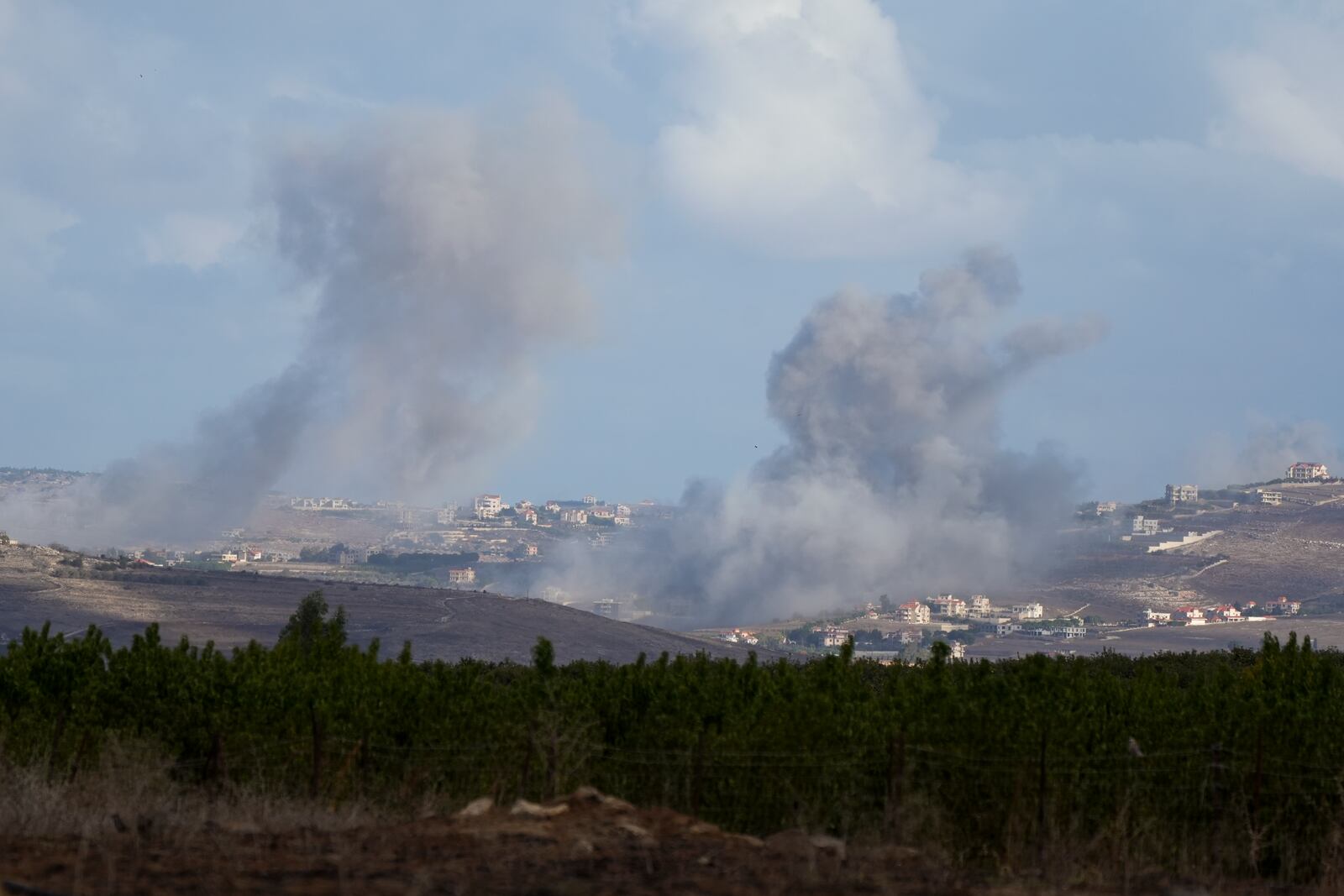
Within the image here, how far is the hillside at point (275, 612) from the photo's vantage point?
135000 millimetres

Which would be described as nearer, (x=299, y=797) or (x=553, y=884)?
(x=553, y=884)

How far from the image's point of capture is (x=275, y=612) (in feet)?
484

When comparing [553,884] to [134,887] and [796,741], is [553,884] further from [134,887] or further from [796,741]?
[796,741]

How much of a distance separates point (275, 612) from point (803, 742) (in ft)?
426

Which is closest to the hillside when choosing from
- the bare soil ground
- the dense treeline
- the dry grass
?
the dense treeline

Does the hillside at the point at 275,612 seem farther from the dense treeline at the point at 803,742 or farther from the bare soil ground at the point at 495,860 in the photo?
the bare soil ground at the point at 495,860

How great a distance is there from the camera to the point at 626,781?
25328 millimetres

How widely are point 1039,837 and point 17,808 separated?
45.1 ft

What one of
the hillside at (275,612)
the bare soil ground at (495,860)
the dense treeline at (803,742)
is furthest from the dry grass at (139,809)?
the hillside at (275,612)

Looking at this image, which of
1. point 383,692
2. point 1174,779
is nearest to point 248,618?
point 383,692

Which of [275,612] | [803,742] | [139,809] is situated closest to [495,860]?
[139,809]

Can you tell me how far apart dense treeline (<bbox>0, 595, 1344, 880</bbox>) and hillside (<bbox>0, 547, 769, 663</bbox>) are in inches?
3774

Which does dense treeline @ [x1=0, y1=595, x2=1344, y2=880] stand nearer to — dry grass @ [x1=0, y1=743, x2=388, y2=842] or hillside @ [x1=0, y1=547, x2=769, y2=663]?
dry grass @ [x1=0, y1=743, x2=388, y2=842]

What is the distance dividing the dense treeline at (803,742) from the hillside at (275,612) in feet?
314
